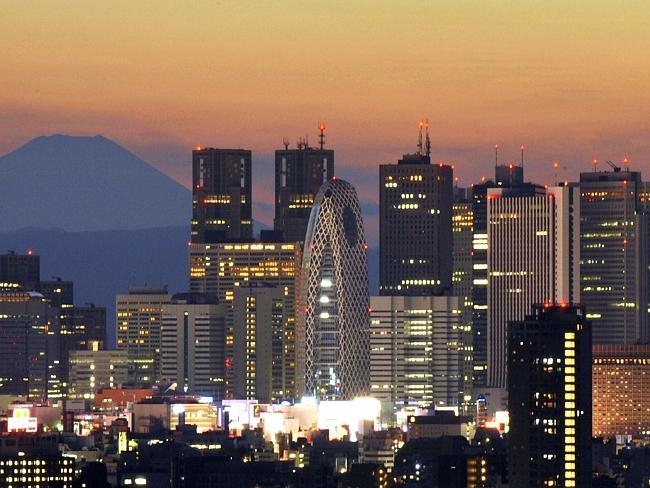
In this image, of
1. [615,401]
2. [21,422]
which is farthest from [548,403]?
[615,401]

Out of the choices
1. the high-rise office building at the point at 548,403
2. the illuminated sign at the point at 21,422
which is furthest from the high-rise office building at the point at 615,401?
the high-rise office building at the point at 548,403

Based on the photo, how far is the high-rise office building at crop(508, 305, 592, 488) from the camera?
419 feet

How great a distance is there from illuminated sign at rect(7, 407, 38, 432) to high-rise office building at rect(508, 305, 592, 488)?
2774 cm

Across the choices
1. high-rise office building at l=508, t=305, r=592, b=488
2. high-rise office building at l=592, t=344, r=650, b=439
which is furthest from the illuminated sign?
high-rise office building at l=592, t=344, r=650, b=439

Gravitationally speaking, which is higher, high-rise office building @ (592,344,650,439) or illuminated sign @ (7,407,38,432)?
high-rise office building @ (592,344,650,439)

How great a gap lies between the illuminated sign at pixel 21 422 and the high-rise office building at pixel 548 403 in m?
27.7

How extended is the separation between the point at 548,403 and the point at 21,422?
41.8 meters

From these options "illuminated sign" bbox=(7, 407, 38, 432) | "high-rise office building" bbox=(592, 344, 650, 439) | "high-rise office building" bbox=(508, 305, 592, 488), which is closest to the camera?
"high-rise office building" bbox=(508, 305, 592, 488)

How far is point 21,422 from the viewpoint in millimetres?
163625

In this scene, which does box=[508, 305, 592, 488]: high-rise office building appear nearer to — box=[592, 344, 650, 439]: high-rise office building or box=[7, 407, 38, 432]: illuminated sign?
box=[7, 407, 38, 432]: illuminated sign

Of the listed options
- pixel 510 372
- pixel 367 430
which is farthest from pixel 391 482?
pixel 367 430

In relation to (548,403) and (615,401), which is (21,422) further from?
(615,401)

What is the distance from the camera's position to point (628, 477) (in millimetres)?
149375

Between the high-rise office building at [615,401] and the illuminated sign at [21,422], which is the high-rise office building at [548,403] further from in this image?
the high-rise office building at [615,401]
